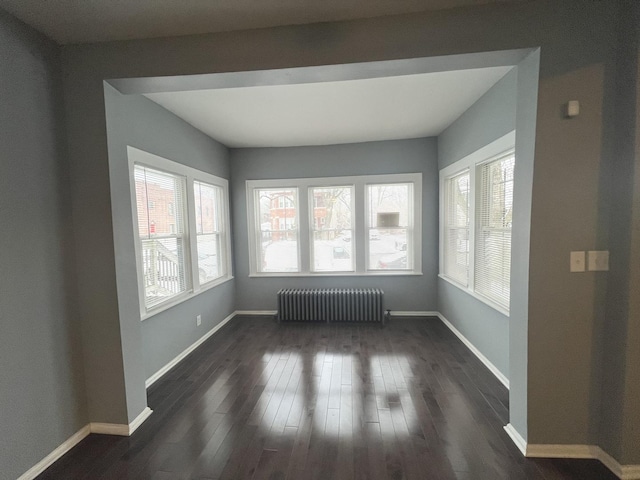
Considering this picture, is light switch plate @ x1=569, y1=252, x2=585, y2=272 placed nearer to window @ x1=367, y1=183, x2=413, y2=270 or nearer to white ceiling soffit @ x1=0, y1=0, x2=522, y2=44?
white ceiling soffit @ x1=0, y1=0, x2=522, y2=44

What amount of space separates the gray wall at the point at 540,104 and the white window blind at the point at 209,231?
5.68 feet

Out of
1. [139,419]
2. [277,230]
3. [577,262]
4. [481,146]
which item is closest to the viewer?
[577,262]

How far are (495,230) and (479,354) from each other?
137cm

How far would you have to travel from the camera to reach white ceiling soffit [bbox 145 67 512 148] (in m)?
2.39

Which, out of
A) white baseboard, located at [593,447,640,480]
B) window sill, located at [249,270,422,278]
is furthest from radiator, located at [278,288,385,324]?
white baseboard, located at [593,447,640,480]

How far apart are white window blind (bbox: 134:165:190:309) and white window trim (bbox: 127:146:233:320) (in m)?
0.05

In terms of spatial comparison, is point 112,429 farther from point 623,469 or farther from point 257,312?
point 623,469

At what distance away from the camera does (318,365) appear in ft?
9.23

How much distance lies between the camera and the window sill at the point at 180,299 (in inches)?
101

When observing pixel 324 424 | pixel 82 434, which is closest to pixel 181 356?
pixel 82 434

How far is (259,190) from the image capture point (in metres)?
4.41

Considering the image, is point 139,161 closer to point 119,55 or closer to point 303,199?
point 119,55

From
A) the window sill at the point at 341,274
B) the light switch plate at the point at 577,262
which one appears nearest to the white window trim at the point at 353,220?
the window sill at the point at 341,274

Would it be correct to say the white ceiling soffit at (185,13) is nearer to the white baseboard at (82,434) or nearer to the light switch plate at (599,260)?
the light switch plate at (599,260)
